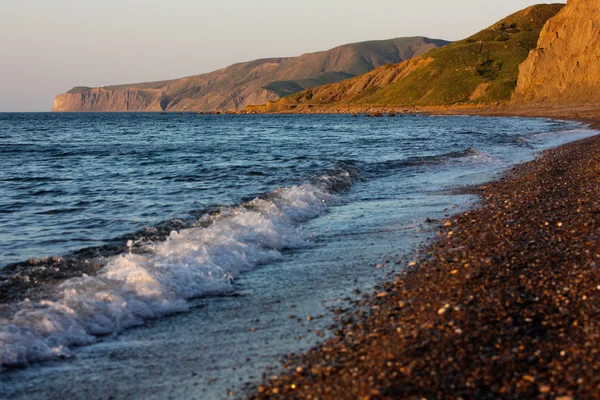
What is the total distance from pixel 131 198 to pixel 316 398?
650 inches

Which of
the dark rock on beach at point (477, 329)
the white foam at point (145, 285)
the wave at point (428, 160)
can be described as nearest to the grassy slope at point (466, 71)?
the wave at point (428, 160)

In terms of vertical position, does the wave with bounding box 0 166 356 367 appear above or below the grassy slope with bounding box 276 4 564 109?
below

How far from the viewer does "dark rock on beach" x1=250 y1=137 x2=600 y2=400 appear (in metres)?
5.65

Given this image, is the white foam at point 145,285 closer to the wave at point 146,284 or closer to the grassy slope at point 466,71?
the wave at point 146,284

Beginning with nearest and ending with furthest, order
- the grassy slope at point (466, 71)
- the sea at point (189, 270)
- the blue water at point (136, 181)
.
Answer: the sea at point (189, 270)
the blue water at point (136, 181)
the grassy slope at point (466, 71)

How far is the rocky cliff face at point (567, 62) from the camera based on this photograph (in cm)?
8850

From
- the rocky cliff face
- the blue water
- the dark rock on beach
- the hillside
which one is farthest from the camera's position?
the hillside

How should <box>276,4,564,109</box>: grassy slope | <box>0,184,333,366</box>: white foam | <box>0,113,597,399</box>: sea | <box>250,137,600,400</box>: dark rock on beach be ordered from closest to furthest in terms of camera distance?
<box>250,137,600,400</box>: dark rock on beach < <box>0,113,597,399</box>: sea < <box>0,184,333,366</box>: white foam < <box>276,4,564,109</box>: grassy slope

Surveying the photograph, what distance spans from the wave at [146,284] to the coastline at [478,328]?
3.09 m

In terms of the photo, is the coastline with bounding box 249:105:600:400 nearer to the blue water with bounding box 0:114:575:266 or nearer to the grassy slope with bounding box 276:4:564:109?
the blue water with bounding box 0:114:575:266

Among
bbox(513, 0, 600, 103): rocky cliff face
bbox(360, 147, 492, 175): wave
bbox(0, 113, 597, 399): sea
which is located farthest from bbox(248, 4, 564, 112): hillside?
bbox(0, 113, 597, 399): sea

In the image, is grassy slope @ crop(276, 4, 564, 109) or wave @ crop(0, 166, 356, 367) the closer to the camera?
wave @ crop(0, 166, 356, 367)

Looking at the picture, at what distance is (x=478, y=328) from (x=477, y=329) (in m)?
0.03

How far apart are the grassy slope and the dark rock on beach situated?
12977cm
